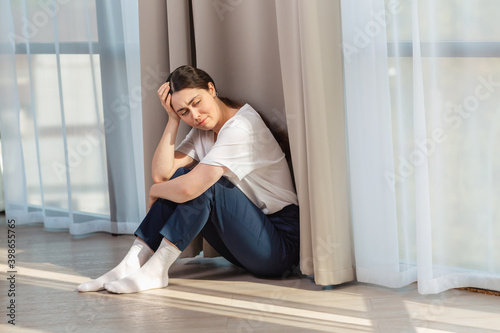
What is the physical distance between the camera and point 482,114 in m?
1.83

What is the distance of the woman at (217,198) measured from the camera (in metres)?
2.02

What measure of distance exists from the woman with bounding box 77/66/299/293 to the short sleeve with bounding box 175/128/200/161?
3.6 inches

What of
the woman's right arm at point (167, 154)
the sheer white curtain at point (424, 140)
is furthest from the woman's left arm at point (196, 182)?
the sheer white curtain at point (424, 140)

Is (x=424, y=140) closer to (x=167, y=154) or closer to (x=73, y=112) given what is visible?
(x=167, y=154)

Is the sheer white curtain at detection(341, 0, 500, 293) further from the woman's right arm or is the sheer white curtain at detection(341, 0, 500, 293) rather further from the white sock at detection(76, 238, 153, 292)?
the white sock at detection(76, 238, 153, 292)

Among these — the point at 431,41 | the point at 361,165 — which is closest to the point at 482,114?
the point at 431,41

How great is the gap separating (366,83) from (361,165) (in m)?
0.27

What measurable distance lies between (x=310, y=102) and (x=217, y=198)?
0.45m

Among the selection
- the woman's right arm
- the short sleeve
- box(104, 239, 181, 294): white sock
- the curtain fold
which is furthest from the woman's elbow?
the curtain fold

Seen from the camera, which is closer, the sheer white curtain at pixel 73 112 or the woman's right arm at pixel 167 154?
the woman's right arm at pixel 167 154

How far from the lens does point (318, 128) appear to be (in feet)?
6.39

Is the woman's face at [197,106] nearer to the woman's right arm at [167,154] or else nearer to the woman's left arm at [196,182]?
the woman's right arm at [167,154]

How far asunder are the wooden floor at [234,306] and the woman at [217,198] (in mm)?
91

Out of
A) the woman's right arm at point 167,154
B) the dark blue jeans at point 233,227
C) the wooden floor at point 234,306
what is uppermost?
the woman's right arm at point 167,154
